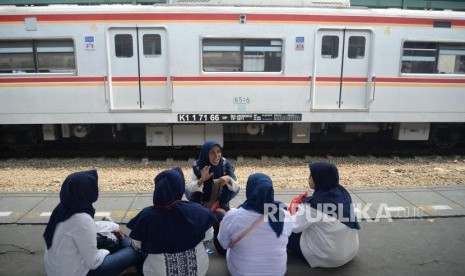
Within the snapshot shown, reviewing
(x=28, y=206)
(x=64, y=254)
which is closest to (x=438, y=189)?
(x=64, y=254)

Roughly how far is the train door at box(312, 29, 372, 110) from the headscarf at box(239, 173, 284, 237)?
5.56 m

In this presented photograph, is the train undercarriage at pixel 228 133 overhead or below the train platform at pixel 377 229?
overhead

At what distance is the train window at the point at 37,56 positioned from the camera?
7.96 metres

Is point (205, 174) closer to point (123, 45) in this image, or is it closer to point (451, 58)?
point (123, 45)

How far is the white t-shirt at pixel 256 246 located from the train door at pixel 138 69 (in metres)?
5.35

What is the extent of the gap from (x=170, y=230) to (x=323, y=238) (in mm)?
1510

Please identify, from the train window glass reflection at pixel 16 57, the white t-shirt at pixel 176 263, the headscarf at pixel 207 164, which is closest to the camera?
the white t-shirt at pixel 176 263

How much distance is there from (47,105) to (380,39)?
7.45 meters

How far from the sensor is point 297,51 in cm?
818

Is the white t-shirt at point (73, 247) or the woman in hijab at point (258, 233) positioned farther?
the woman in hijab at point (258, 233)

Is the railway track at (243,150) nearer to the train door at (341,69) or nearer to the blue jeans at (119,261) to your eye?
the train door at (341,69)

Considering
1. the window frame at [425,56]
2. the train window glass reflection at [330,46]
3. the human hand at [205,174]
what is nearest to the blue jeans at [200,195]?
the human hand at [205,174]

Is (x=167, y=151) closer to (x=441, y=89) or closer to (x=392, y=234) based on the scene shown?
(x=392, y=234)

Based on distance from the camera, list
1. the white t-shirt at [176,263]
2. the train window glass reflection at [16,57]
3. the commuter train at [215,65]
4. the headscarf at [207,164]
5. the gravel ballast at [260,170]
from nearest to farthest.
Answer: the white t-shirt at [176,263], the headscarf at [207,164], the gravel ballast at [260,170], the commuter train at [215,65], the train window glass reflection at [16,57]
